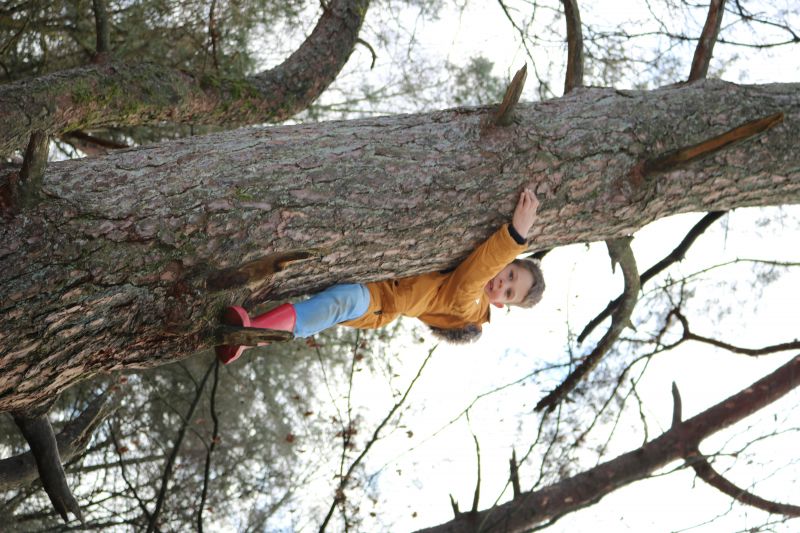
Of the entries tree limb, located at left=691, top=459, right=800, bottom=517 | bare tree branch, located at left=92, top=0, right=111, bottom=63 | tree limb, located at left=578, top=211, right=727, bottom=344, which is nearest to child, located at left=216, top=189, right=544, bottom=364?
tree limb, located at left=578, top=211, right=727, bottom=344

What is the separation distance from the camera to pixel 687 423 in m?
3.87

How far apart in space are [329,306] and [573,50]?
167 centimetres

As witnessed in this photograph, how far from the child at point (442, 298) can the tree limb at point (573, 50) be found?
81 centimetres

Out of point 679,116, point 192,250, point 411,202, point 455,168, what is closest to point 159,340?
point 192,250

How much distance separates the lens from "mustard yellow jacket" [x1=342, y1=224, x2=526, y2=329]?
7.89ft

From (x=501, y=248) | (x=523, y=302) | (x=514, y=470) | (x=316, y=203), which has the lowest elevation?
(x=514, y=470)

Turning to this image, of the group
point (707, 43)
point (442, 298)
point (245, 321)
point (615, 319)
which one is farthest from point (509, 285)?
point (245, 321)

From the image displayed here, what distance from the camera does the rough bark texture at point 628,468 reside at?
366 cm

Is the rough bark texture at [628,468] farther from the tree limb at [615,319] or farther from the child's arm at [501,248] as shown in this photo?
the child's arm at [501,248]

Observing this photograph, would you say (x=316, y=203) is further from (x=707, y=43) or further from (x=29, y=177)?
(x=707, y=43)

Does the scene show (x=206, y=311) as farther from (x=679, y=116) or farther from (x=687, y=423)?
(x=687, y=423)

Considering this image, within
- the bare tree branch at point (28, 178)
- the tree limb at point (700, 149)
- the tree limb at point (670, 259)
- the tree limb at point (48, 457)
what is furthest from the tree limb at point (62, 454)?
the tree limb at point (670, 259)

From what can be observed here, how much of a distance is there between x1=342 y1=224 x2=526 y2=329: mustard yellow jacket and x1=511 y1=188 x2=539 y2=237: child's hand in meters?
0.04

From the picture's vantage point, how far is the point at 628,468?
3.78 meters
